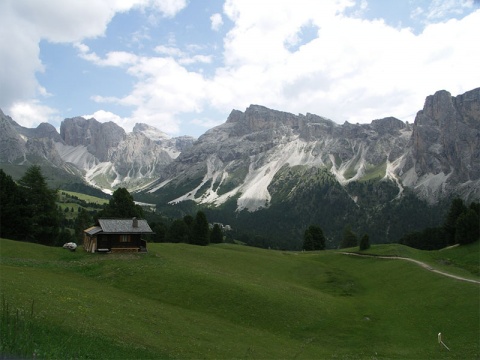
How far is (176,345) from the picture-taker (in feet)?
91.8

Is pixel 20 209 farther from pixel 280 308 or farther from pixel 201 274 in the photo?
pixel 280 308

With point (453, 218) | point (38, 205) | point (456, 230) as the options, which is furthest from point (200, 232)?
point (453, 218)

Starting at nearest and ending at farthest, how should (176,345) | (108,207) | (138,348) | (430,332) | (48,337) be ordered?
(48,337)
(138,348)
(176,345)
(430,332)
(108,207)

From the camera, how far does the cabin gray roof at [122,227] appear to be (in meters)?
64.6

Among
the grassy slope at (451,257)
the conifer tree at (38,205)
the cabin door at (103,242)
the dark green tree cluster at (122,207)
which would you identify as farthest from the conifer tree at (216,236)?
the cabin door at (103,242)

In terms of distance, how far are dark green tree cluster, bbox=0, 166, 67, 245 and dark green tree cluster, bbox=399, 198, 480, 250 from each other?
90500 mm

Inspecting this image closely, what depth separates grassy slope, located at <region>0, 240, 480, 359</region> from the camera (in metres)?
28.0

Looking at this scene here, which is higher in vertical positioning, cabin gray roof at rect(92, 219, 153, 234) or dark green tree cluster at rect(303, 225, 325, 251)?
cabin gray roof at rect(92, 219, 153, 234)

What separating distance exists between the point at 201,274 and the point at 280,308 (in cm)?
1280

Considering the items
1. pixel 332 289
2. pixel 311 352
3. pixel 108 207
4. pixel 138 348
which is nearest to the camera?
pixel 138 348

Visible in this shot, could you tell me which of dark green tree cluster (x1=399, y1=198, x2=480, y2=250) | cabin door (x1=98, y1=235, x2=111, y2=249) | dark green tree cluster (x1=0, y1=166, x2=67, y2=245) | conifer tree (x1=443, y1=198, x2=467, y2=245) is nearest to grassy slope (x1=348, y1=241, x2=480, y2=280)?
dark green tree cluster (x1=399, y1=198, x2=480, y2=250)

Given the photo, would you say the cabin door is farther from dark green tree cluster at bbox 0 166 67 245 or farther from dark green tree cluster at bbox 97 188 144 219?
dark green tree cluster at bbox 97 188 144 219

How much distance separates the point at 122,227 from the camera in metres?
66.6

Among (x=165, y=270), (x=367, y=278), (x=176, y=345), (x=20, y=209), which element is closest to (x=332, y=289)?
(x=367, y=278)
